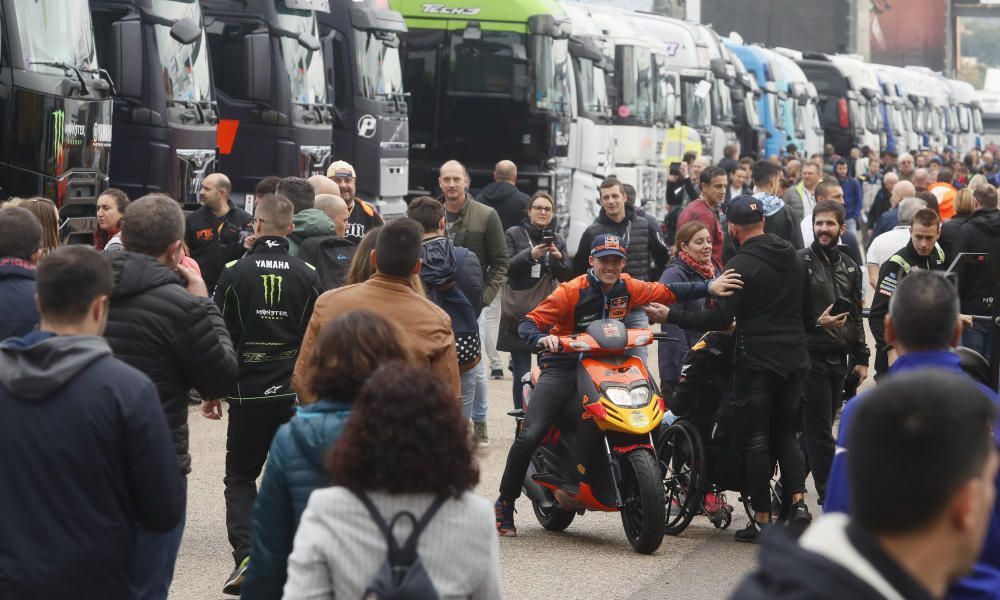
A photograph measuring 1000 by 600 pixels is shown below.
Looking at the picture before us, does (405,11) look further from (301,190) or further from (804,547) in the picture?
(804,547)

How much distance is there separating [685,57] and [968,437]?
3067 centimetres

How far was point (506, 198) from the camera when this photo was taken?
15.0 meters

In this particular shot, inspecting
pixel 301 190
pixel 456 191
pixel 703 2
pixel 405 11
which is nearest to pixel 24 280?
pixel 301 190

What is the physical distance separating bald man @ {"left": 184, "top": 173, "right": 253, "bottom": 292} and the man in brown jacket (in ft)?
21.7

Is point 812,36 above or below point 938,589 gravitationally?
above

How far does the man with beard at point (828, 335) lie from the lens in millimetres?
8727

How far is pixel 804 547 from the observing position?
231 centimetres

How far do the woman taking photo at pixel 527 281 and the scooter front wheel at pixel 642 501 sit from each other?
3.06 meters

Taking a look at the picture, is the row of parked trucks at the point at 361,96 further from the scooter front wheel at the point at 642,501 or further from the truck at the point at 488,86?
the scooter front wheel at the point at 642,501

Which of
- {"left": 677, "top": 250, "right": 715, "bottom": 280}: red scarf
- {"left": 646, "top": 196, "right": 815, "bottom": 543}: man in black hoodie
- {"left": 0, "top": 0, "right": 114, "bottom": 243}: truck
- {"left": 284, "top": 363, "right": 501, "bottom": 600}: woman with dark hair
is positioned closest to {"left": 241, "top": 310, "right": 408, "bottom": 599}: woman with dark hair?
{"left": 284, "top": 363, "right": 501, "bottom": 600}: woman with dark hair

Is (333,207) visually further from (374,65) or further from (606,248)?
(374,65)

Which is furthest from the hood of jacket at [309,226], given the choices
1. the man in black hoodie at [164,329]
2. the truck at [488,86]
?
the truck at [488,86]

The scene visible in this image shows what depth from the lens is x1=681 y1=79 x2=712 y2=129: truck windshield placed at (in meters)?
32.3

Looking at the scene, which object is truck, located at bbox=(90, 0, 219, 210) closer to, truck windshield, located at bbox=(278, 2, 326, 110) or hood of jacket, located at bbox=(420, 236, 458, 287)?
truck windshield, located at bbox=(278, 2, 326, 110)
